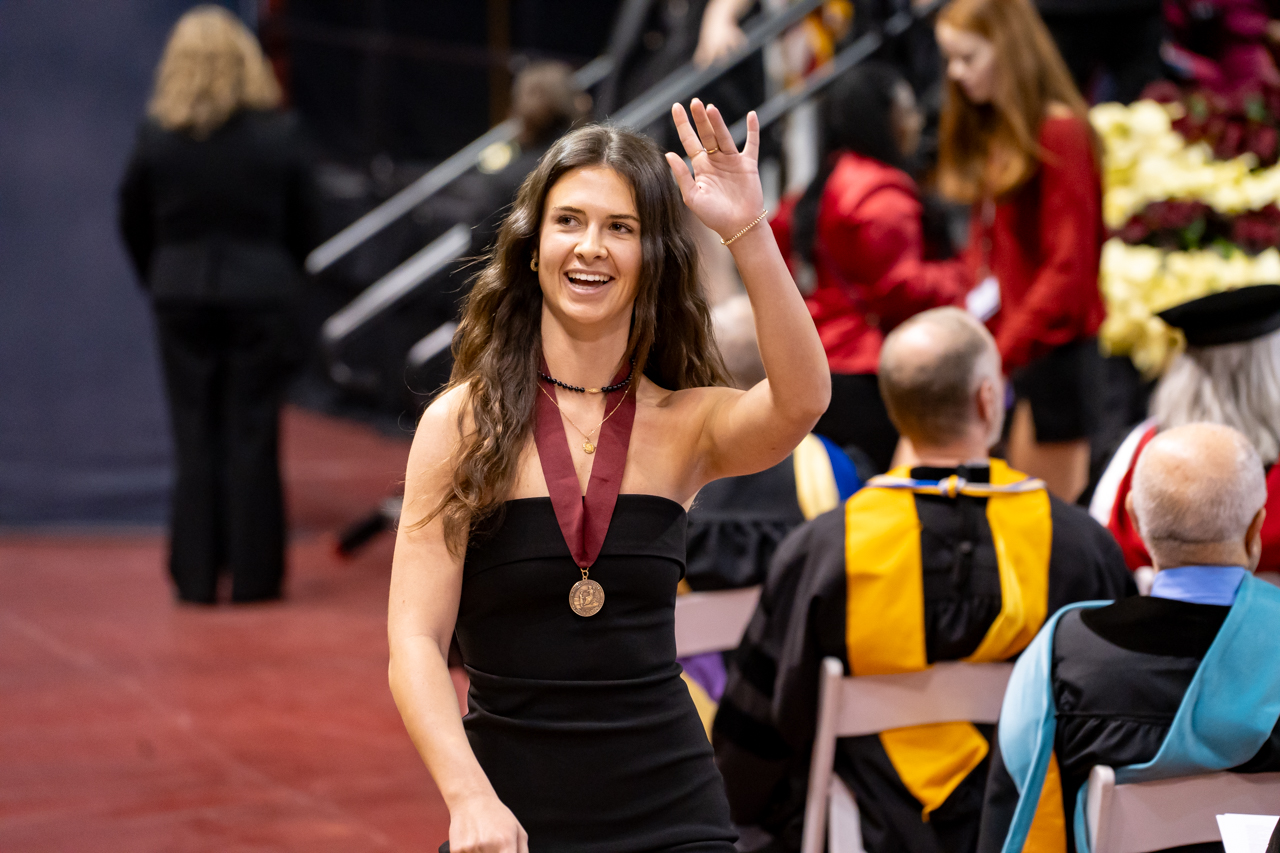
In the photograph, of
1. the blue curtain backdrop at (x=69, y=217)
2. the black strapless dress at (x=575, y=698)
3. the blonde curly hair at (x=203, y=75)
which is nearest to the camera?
the black strapless dress at (x=575, y=698)

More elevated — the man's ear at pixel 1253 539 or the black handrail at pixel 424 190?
the black handrail at pixel 424 190

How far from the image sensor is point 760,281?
4.86 feet

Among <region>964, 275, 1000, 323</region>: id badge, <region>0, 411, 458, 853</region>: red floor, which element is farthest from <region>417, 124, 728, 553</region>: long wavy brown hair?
Result: <region>964, 275, 1000, 323</region>: id badge

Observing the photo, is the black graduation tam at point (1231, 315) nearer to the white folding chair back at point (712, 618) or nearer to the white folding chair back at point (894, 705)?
the white folding chair back at point (894, 705)

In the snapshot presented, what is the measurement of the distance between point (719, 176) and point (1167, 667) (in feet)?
2.96

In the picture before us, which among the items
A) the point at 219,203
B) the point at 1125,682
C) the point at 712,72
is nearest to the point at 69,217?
the point at 219,203

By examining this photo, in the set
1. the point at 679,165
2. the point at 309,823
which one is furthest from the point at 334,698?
the point at 679,165

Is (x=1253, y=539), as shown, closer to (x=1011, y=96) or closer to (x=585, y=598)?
(x=585, y=598)

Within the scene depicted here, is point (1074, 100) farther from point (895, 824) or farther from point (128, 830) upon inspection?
point (128, 830)

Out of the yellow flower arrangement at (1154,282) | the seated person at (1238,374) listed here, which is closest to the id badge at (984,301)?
the yellow flower arrangement at (1154,282)

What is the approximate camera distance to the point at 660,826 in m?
1.55

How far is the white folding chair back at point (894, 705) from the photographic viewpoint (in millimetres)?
2111

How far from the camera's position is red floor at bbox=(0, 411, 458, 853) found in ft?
9.80

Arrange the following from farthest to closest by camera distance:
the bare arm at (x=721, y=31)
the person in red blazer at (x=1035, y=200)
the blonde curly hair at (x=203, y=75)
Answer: the bare arm at (x=721, y=31) → the blonde curly hair at (x=203, y=75) → the person in red blazer at (x=1035, y=200)
